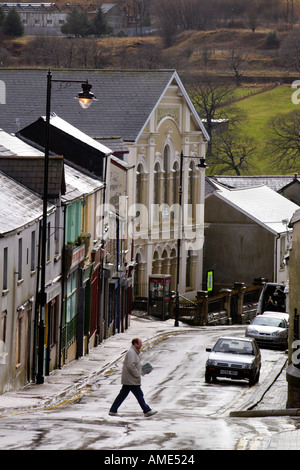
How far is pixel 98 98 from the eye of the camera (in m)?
66.8

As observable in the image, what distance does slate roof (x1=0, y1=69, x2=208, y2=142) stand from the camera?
64.1 metres

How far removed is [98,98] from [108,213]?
22.1m

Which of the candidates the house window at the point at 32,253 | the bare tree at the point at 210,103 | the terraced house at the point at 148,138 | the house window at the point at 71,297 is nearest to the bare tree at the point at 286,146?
the bare tree at the point at 210,103

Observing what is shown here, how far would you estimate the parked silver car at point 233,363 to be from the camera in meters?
33.0

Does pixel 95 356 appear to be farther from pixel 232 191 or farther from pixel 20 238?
pixel 232 191

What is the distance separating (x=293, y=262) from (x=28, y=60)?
171737 mm

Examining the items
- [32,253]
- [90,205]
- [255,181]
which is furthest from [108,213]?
[255,181]

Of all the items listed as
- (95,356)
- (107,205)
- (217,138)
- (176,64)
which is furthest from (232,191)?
(176,64)

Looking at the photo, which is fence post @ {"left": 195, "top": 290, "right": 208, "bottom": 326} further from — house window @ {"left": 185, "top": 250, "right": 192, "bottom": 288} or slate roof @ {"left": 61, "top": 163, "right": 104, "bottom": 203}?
slate roof @ {"left": 61, "top": 163, "right": 104, "bottom": 203}

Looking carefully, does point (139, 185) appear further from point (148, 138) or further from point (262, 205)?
point (262, 205)

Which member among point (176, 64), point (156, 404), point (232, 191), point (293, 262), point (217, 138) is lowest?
point (156, 404)

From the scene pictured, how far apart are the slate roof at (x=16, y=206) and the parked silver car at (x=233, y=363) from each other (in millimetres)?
6824

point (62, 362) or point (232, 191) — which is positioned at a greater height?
point (232, 191)
